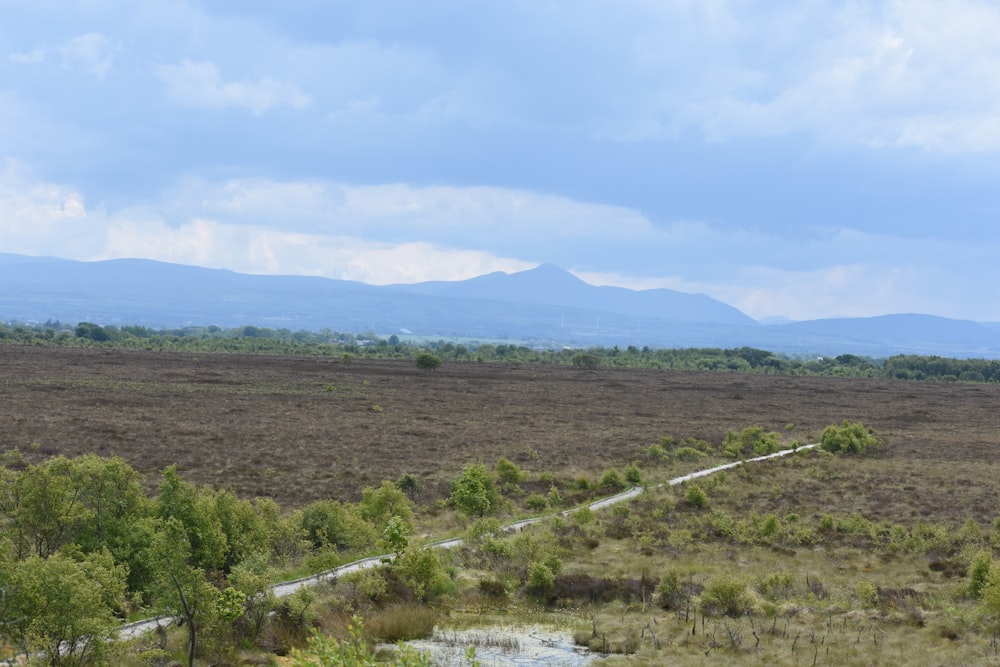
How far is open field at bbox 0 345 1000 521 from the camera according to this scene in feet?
119

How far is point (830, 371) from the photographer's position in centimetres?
14562

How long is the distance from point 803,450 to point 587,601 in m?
32.1

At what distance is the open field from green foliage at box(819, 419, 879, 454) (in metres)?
1.74

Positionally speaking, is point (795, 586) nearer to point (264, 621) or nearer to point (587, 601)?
point (587, 601)

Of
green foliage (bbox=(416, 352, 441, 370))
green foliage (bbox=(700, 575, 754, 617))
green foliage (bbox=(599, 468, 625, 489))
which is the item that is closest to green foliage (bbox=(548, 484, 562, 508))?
green foliage (bbox=(599, 468, 625, 489))

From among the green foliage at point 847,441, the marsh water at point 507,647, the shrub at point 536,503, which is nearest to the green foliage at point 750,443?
the green foliage at point 847,441

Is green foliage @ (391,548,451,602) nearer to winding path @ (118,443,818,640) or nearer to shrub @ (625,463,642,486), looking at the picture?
winding path @ (118,443,818,640)

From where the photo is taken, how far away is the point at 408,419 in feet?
189

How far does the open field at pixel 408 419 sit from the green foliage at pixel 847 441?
1.74 metres

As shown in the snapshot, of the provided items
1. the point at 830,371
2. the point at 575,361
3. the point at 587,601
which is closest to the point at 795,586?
the point at 587,601

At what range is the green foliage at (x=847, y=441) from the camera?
152ft

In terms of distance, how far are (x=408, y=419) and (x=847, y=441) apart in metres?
29.1

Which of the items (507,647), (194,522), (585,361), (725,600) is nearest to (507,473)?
(725,600)

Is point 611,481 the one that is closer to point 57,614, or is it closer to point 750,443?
point 750,443
